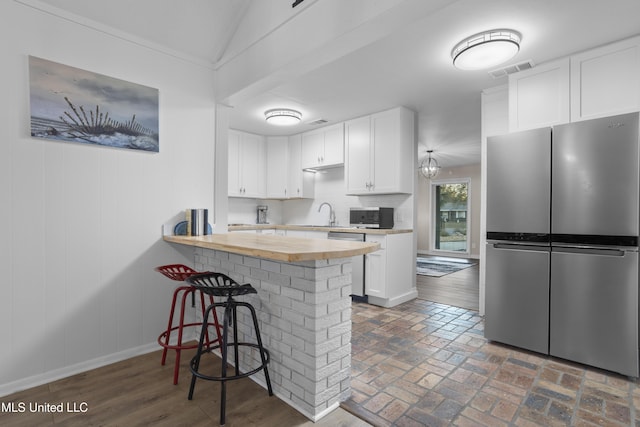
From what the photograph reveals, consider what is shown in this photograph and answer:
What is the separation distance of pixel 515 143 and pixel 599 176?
0.61 meters

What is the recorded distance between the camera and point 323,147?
4.81 metres

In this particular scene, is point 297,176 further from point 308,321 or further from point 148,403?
point 148,403

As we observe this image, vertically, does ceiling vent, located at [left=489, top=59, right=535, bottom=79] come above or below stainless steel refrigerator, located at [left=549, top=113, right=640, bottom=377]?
above

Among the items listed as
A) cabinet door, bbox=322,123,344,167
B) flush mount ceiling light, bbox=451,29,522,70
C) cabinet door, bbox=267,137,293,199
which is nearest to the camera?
flush mount ceiling light, bbox=451,29,522,70

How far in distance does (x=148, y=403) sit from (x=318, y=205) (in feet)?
12.4

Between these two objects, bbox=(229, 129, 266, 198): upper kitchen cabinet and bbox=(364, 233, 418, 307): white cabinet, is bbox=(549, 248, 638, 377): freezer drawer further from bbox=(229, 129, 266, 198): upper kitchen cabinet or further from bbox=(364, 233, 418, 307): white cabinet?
bbox=(229, 129, 266, 198): upper kitchen cabinet

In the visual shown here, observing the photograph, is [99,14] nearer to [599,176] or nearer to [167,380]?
[167,380]

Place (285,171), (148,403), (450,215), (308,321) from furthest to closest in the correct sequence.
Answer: (450,215)
(285,171)
(148,403)
(308,321)

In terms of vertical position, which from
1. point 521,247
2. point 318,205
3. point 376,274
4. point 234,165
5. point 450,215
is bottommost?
point 376,274

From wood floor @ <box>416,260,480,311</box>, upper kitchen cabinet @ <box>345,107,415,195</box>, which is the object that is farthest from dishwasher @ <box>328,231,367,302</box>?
wood floor @ <box>416,260,480,311</box>

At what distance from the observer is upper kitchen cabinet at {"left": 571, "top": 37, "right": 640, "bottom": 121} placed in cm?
229

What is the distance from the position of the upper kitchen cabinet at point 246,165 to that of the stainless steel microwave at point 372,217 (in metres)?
1.81

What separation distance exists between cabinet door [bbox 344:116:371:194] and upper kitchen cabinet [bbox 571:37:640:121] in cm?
219

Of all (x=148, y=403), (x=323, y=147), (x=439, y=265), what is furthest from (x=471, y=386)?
(x=439, y=265)
